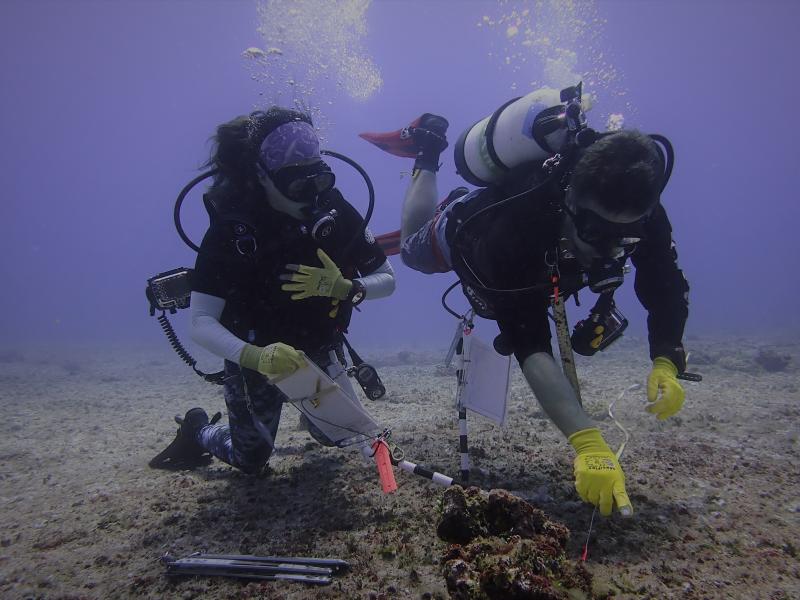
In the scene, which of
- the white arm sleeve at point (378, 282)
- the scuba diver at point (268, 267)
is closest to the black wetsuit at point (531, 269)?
the white arm sleeve at point (378, 282)

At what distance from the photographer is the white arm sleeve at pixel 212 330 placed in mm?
3494

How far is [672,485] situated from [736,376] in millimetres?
9338

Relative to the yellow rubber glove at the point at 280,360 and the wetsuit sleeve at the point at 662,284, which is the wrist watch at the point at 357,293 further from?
the wetsuit sleeve at the point at 662,284

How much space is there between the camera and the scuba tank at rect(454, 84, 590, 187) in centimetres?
360

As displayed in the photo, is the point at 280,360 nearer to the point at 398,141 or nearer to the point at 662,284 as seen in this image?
the point at 662,284

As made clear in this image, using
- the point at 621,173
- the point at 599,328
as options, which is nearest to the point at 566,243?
the point at 621,173

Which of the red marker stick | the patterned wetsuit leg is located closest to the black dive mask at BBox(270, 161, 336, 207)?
the patterned wetsuit leg

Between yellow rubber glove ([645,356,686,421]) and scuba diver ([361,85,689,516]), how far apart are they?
1cm

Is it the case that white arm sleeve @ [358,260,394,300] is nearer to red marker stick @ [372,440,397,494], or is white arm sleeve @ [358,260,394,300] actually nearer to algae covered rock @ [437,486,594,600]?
red marker stick @ [372,440,397,494]

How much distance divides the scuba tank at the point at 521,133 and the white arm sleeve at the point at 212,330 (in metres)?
2.93

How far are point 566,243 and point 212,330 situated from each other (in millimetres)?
3153

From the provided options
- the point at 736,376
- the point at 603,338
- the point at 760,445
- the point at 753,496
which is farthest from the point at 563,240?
the point at 736,376

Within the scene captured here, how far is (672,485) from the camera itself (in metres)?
3.40

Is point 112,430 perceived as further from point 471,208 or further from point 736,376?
point 736,376
